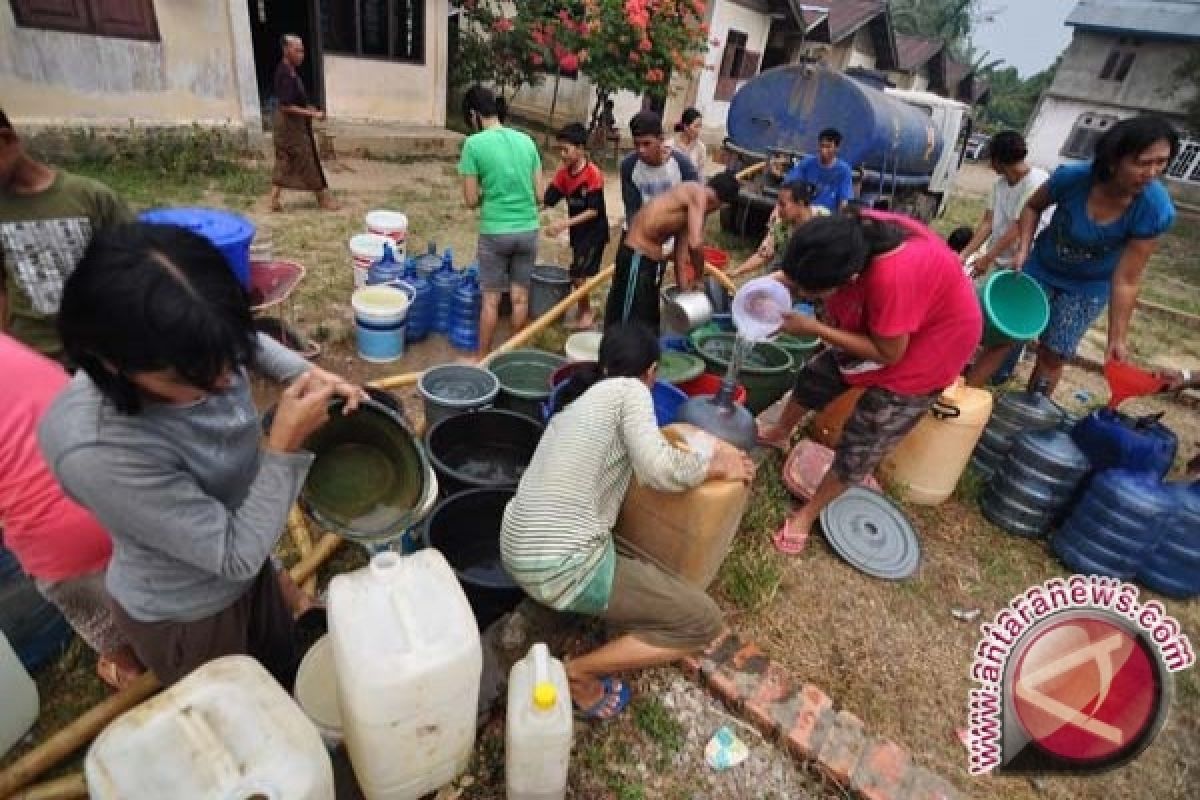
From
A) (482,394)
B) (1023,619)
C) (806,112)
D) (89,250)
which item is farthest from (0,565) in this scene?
(806,112)

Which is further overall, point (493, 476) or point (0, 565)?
point (493, 476)

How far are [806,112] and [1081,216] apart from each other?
19.5 feet

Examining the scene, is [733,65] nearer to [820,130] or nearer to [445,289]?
[820,130]

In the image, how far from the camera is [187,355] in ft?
3.58

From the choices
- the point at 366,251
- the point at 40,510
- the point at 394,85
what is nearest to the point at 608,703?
the point at 40,510

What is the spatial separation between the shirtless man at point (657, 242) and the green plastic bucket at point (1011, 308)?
6.18 ft

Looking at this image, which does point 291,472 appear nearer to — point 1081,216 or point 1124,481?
point 1124,481

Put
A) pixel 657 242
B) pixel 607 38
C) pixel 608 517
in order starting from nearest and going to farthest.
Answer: pixel 608 517 → pixel 657 242 → pixel 607 38

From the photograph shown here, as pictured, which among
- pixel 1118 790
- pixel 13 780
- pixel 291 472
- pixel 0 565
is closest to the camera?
pixel 291 472

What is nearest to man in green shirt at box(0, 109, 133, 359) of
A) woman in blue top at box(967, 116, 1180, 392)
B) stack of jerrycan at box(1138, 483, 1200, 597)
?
woman in blue top at box(967, 116, 1180, 392)

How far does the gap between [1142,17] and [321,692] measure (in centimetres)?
3224

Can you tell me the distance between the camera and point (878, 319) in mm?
2674

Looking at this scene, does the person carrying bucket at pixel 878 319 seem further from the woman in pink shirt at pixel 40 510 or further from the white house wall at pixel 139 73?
the white house wall at pixel 139 73

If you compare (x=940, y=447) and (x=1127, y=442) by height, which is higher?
(x=1127, y=442)
